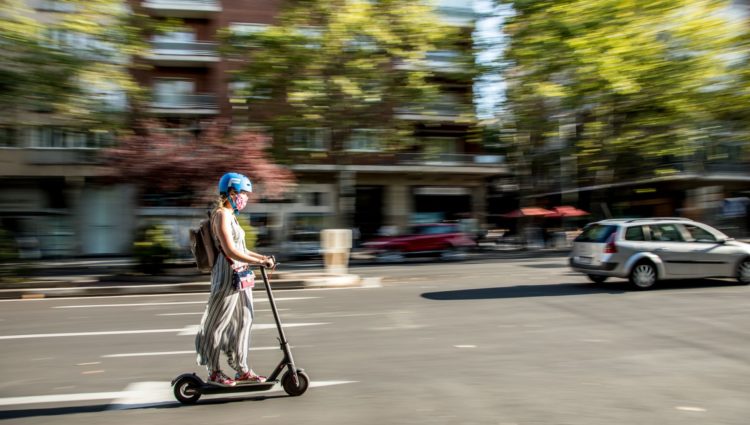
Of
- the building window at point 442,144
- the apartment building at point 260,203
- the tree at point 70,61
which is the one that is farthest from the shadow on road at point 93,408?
the building window at point 442,144

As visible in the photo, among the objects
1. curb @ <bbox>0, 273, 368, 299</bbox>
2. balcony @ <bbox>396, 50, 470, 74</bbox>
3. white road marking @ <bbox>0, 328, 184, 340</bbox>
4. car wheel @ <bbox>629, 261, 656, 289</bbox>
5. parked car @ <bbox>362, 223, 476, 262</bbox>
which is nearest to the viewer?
white road marking @ <bbox>0, 328, 184, 340</bbox>

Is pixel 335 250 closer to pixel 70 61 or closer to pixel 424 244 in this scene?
pixel 70 61

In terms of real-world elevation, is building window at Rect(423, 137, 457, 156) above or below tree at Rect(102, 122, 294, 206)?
above

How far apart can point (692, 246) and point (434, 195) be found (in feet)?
83.9

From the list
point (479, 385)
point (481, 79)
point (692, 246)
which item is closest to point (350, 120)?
point (481, 79)

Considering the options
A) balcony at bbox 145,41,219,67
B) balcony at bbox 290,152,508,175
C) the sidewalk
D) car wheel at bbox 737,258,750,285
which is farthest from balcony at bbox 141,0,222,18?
car wheel at bbox 737,258,750,285

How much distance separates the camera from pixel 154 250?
15.3 meters

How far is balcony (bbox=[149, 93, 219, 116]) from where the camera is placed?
3241 cm

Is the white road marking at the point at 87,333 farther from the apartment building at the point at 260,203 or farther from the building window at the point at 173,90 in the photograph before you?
the building window at the point at 173,90

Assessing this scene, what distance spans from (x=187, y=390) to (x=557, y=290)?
841 centimetres

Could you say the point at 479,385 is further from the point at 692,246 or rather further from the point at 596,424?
the point at 692,246

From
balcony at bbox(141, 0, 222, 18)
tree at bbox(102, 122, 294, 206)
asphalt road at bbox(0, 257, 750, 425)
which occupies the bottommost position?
asphalt road at bbox(0, 257, 750, 425)

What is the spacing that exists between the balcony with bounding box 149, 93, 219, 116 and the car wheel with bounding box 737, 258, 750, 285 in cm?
2629

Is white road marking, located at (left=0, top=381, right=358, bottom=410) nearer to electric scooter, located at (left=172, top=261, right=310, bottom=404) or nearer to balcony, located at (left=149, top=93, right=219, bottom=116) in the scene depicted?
electric scooter, located at (left=172, top=261, right=310, bottom=404)
